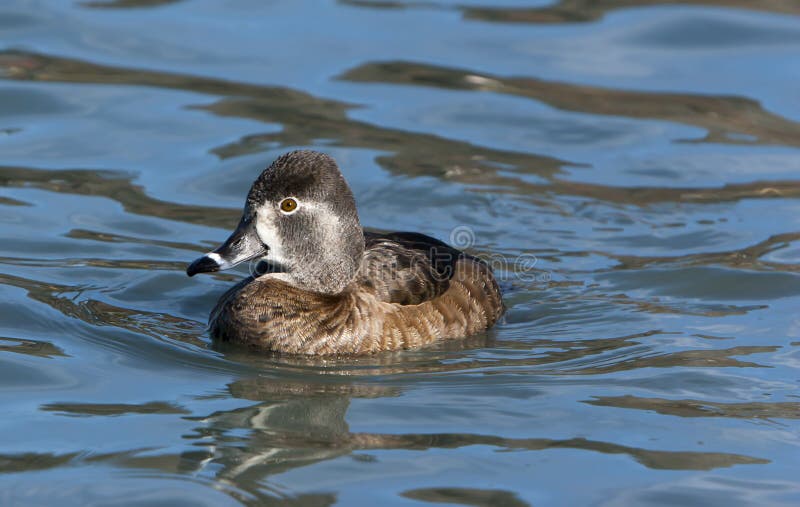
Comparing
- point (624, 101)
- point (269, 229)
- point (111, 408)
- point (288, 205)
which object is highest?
point (624, 101)

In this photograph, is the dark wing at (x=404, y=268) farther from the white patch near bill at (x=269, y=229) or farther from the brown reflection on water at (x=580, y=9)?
the brown reflection on water at (x=580, y=9)

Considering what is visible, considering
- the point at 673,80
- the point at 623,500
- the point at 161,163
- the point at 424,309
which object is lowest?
the point at 623,500

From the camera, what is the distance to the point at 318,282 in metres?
7.68

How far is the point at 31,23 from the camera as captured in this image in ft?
44.9

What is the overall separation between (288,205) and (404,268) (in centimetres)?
89

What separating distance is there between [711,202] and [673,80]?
112 inches

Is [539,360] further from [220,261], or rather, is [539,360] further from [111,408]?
[111,408]

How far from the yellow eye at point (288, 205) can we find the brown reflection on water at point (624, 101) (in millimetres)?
5464

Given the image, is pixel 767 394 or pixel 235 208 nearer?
pixel 767 394

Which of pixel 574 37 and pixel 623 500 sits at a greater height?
pixel 574 37

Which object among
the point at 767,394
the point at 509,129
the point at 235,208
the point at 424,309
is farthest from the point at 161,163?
the point at 767,394

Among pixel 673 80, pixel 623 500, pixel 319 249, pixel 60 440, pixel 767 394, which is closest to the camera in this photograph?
pixel 623 500

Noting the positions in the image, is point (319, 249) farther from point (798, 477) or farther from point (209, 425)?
point (798, 477)

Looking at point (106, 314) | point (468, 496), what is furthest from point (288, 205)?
point (468, 496)
